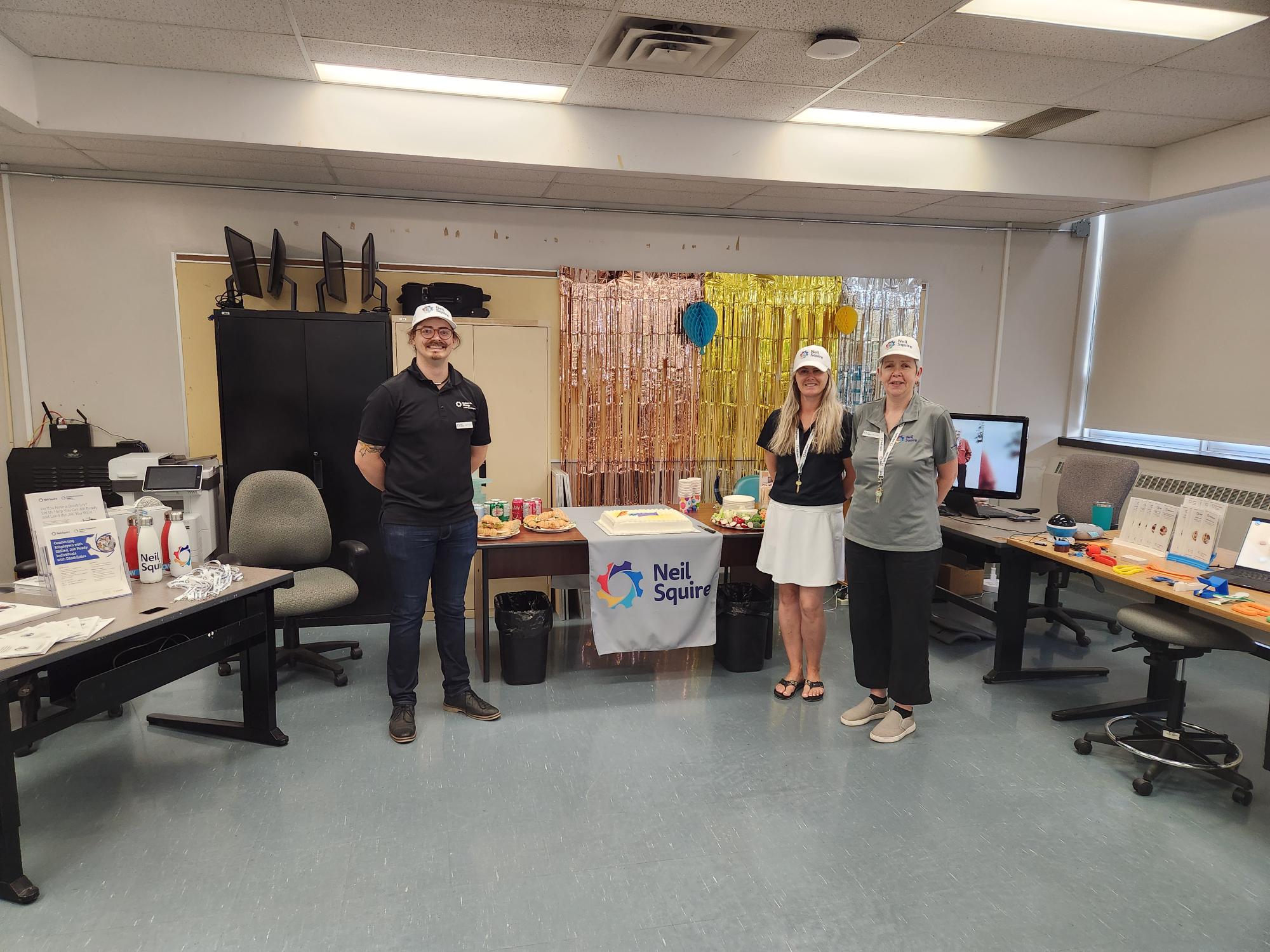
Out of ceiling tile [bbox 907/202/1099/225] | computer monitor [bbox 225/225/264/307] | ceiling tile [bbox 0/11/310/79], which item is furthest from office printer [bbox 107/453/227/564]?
ceiling tile [bbox 907/202/1099/225]

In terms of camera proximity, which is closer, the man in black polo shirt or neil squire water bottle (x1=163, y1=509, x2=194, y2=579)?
neil squire water bottle (x1=163, y1=509, x2=194, y2=579)

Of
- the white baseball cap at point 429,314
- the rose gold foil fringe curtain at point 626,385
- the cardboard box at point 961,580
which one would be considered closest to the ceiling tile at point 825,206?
the rose gold foil fringe curtain at point 626,385

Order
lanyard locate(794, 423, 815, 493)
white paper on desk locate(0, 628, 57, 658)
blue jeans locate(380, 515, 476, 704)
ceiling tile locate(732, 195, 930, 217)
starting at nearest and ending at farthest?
white paper on desk locate(0, 628, 57, 658) → blue jeans locate(380, 515, 476, 704) → lanyard locate(794, 423, 815, 493) → ceiling tile locate(732, 195, 930, 217)

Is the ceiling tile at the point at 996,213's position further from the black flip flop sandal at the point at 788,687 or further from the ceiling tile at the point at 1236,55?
the black flip flop sandal at the point at 788,687

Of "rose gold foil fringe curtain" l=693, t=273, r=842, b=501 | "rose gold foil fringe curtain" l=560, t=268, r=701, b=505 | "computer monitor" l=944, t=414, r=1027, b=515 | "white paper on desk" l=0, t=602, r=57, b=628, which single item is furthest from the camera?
"rose gold foil fringe curtain" l=693, t=273, r=842, b=501

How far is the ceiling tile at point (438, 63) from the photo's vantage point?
11.2 ft

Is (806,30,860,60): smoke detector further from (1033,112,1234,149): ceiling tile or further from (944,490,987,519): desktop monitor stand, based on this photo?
(944,490,987,519): desktop monitor stand

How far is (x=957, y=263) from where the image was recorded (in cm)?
593

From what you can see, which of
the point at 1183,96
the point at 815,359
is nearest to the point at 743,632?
the point at 815,359

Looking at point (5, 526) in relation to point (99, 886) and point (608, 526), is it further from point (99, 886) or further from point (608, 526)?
point (608, 526)

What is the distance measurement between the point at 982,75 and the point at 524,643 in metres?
3.60

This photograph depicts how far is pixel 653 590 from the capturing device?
3.89m

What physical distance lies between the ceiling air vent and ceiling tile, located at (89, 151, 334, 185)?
6.49 feet

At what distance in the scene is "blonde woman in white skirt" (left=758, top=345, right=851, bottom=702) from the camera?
3443 millimetres
